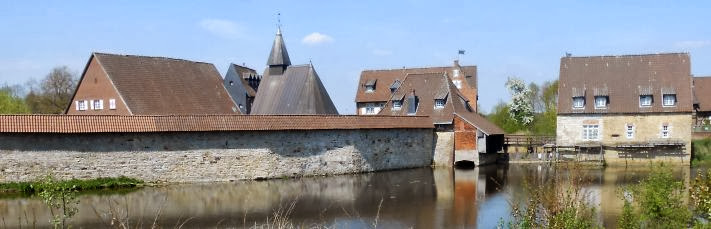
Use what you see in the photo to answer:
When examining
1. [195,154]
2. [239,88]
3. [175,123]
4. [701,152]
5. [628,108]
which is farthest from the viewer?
[239,88]

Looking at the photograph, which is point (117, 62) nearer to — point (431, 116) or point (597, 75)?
point (431, 116)

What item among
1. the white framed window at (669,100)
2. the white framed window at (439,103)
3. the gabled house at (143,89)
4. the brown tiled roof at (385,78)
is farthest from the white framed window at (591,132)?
the gabled house at (143,89)

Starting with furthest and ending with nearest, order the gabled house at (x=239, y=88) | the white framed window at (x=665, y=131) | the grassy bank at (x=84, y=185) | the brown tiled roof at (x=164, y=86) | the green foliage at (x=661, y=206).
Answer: the gabled house at (x=239, y=88) → the white framed window at (x=665, y=131) → the brown tiled roof at (x=164, y=86) → the grassy bank at (x=84, y=185) → the green foliage at (x=661, y=206)

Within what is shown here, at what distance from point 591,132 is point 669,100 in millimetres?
3887

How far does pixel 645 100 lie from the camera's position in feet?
105

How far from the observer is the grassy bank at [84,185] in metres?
20.0

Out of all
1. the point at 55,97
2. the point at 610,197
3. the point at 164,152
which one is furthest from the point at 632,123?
the point at 55,97

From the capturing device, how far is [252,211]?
53.0 ft

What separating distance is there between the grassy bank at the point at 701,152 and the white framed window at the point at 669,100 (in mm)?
2829

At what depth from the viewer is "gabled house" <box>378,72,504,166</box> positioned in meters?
30.3

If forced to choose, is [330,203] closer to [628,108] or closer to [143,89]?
[143,89]

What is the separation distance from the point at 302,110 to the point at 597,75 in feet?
50.9

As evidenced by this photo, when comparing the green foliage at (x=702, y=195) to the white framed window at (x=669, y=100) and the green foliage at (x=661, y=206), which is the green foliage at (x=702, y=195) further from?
the white framed window at (x=669, y=100)

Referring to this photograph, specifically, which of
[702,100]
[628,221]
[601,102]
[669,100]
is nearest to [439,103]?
[601,102]
